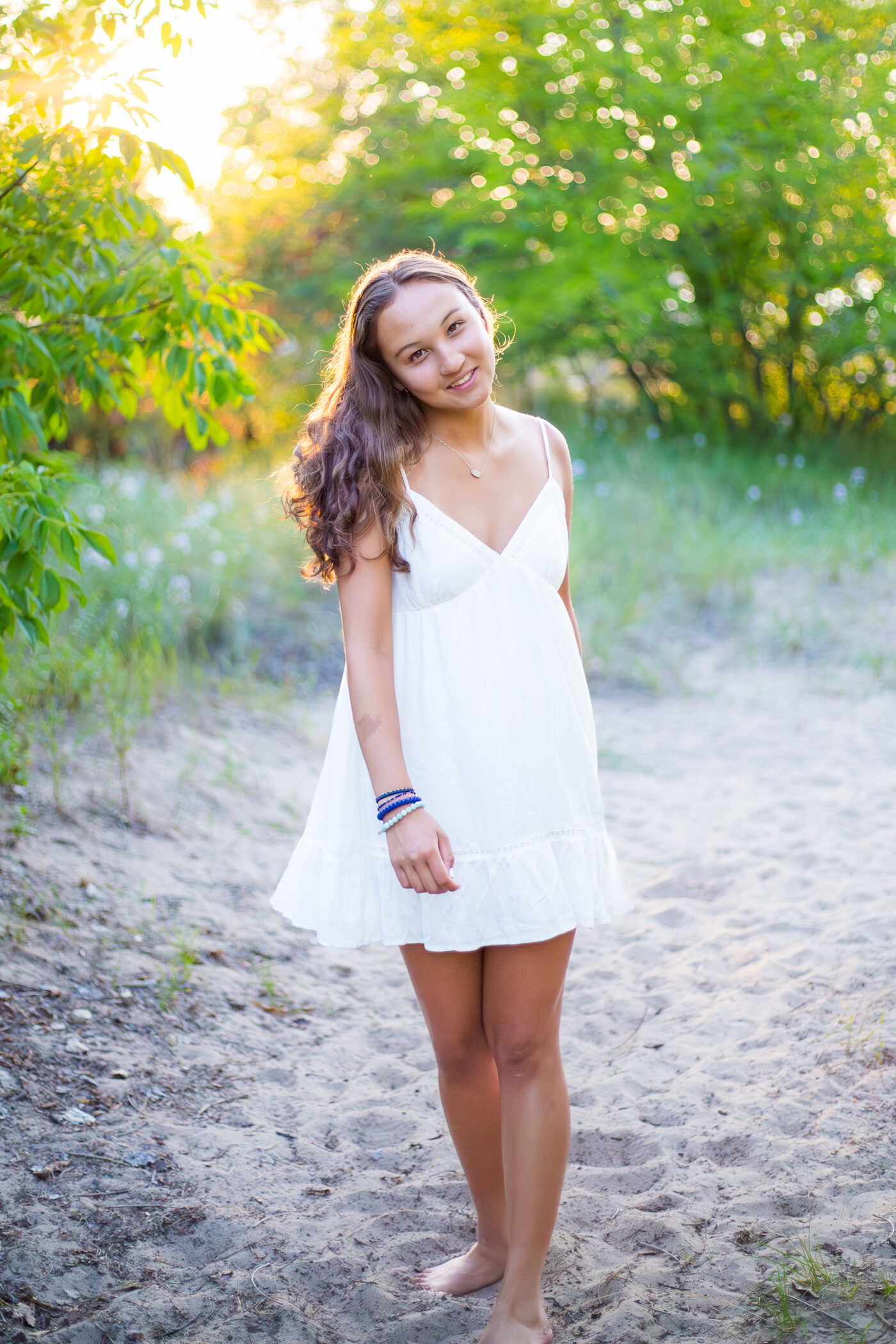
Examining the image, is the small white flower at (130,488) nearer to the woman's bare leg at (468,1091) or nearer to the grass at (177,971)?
the grass at (177,971)

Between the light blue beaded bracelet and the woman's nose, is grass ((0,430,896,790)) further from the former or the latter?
the woman's nose

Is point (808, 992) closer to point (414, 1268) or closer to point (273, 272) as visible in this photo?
point (414, 1268)

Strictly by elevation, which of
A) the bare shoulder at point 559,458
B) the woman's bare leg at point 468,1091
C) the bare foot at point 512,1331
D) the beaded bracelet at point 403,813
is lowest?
the bare foot at point 512,1331

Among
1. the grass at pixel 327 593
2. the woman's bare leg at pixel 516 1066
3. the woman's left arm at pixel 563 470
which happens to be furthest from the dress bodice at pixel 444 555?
the grass at pixel 327 593

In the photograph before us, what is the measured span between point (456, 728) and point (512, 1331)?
1.14 m

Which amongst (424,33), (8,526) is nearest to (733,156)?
(424,33)

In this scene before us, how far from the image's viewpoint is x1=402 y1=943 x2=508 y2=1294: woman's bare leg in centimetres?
204

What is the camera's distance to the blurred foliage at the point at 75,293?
249 centimetres

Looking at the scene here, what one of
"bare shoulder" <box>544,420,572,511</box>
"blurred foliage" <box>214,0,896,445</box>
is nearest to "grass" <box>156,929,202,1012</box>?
"bare shoulder" <box>544,420,572,511</box>

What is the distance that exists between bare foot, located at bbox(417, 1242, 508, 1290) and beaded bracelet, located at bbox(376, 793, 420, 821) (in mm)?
1079

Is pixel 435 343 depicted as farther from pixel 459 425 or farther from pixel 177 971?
pixel 177 971

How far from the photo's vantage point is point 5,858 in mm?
3762

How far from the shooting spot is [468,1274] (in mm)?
2311

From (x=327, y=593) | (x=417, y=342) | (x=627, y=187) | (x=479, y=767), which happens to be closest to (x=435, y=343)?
(x=417, y=342)
